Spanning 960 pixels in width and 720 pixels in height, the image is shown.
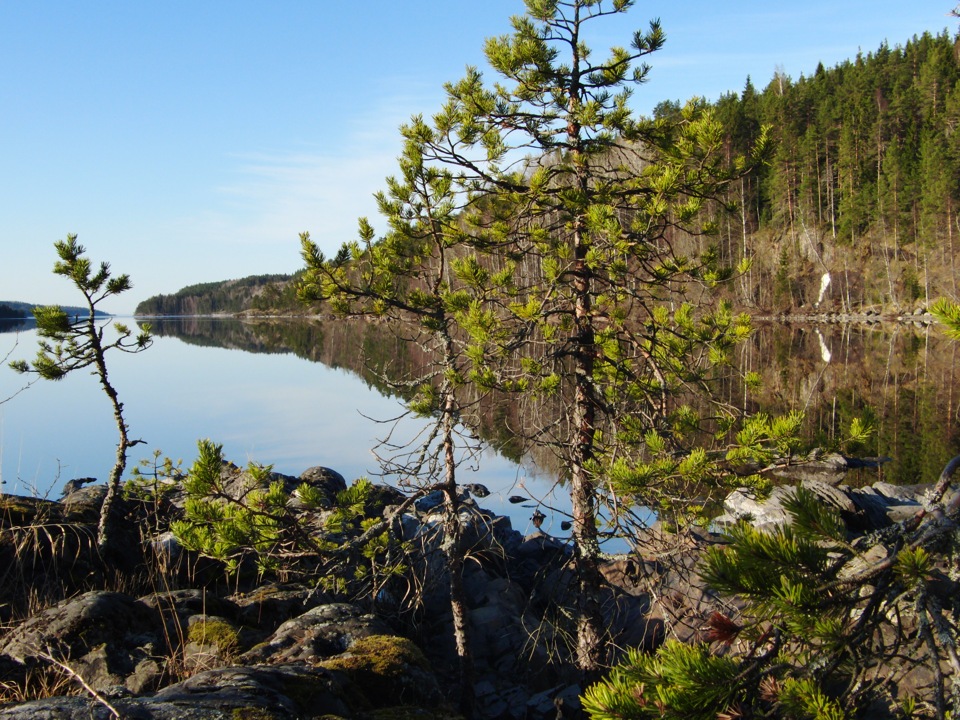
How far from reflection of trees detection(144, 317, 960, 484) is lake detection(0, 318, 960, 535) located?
0.25 feet

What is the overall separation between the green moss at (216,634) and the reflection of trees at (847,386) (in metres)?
2.59

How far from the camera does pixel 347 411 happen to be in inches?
1136

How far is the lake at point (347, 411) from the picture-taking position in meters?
17.1

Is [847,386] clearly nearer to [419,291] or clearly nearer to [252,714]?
[419,291]

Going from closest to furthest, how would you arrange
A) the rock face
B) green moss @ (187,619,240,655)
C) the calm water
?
1. green moss @ (187,619,240,655)
2. the rock face
3. the calm water

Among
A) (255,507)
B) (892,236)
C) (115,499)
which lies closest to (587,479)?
(255,507)

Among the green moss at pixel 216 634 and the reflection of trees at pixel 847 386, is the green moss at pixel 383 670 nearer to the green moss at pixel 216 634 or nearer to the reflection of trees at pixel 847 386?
the green moss at pixel 216 634

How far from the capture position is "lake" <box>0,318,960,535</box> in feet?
56.2

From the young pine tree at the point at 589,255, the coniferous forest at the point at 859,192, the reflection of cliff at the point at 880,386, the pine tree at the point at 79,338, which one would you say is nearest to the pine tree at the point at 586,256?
the young pine tree at the point at 589,255

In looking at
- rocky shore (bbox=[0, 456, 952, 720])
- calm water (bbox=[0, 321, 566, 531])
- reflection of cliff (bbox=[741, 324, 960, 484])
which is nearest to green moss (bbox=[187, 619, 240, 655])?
rocky shore (bbox=[0, 456, 952, 720])

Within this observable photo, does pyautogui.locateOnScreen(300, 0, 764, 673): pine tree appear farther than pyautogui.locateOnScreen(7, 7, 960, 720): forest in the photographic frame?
Yes

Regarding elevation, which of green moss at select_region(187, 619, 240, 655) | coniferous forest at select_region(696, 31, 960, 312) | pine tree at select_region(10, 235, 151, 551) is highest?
coniferous forest at select_region(696, 31, 960, 312)

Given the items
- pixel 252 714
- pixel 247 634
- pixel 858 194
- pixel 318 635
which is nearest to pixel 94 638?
pixel 247 634

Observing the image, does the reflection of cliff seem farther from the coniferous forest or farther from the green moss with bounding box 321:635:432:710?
the coniferous forest
